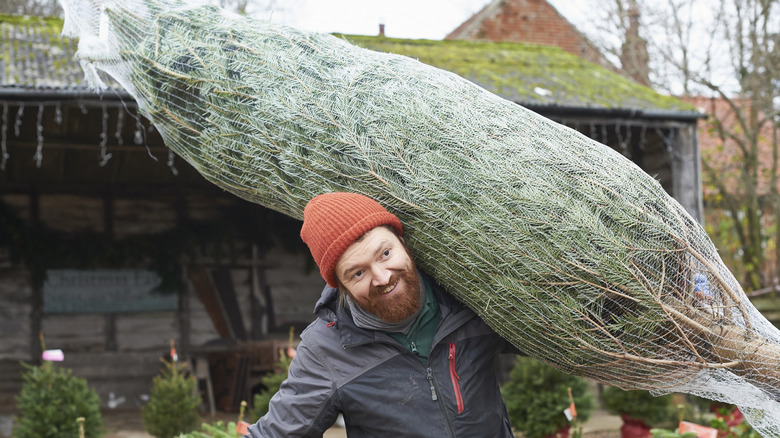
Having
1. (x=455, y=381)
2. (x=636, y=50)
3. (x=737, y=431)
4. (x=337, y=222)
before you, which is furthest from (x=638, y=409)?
(x=636, y=50)

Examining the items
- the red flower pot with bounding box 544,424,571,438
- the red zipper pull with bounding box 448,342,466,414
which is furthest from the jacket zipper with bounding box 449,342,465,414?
the red flower pot with bounding box 544,424,571,438

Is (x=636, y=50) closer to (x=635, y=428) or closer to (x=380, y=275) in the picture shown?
(x=635, y=428)

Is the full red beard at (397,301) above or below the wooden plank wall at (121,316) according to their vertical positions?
above

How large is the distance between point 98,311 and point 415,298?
282 inches

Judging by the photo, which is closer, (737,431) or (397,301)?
(397,301)

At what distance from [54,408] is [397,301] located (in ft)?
14.7

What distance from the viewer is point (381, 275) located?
1.80m

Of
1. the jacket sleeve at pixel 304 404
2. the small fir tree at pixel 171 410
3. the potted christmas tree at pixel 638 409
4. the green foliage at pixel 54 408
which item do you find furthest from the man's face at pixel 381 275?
the small fir tree at pixel 171 410

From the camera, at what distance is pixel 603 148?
1892 millimetres

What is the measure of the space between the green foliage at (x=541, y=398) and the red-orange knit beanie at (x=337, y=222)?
157 inches

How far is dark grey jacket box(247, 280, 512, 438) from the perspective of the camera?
6.12 feet

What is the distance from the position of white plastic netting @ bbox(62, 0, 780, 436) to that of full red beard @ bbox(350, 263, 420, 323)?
0.34ft

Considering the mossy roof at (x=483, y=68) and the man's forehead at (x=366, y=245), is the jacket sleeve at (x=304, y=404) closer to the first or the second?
the man's forehead at (x=366, y=245)

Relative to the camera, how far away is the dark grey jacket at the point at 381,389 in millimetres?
1866
